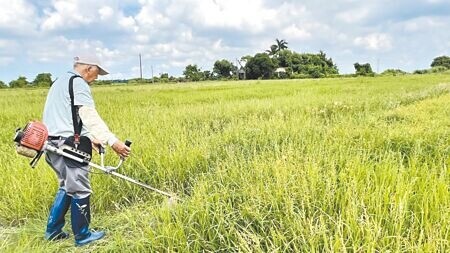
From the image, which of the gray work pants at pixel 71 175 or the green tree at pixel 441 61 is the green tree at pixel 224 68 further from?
the gray work pants at pixel 71 175

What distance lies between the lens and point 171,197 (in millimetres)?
3104

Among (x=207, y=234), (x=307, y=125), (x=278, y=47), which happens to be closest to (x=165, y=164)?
(x=207, y=234)

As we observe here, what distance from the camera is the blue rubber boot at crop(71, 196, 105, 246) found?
2834 mm

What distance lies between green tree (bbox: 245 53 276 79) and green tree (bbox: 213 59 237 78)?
18.9 feet

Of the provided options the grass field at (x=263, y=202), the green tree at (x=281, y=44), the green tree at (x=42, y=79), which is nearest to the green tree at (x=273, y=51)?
the green tree at (x=281, y=44)

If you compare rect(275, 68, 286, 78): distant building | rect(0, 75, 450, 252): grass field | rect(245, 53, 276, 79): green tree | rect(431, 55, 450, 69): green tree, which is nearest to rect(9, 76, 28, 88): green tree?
rect(245, 53, 276, 79): green tree

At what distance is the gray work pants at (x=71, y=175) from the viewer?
9.12 feet

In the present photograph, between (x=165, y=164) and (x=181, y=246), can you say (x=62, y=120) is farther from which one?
(x=165, y=164)

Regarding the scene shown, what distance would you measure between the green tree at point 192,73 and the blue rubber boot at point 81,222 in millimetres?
63003

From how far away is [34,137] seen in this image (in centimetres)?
256

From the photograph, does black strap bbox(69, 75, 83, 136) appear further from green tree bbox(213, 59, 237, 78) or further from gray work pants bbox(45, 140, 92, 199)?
green tree bbox(213, 59, 237, 78)

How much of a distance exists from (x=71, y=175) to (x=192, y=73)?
6503 cm

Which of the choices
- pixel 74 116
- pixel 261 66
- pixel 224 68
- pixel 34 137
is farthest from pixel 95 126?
pixel 224 68

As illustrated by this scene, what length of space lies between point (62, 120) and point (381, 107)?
8194 millimetres
